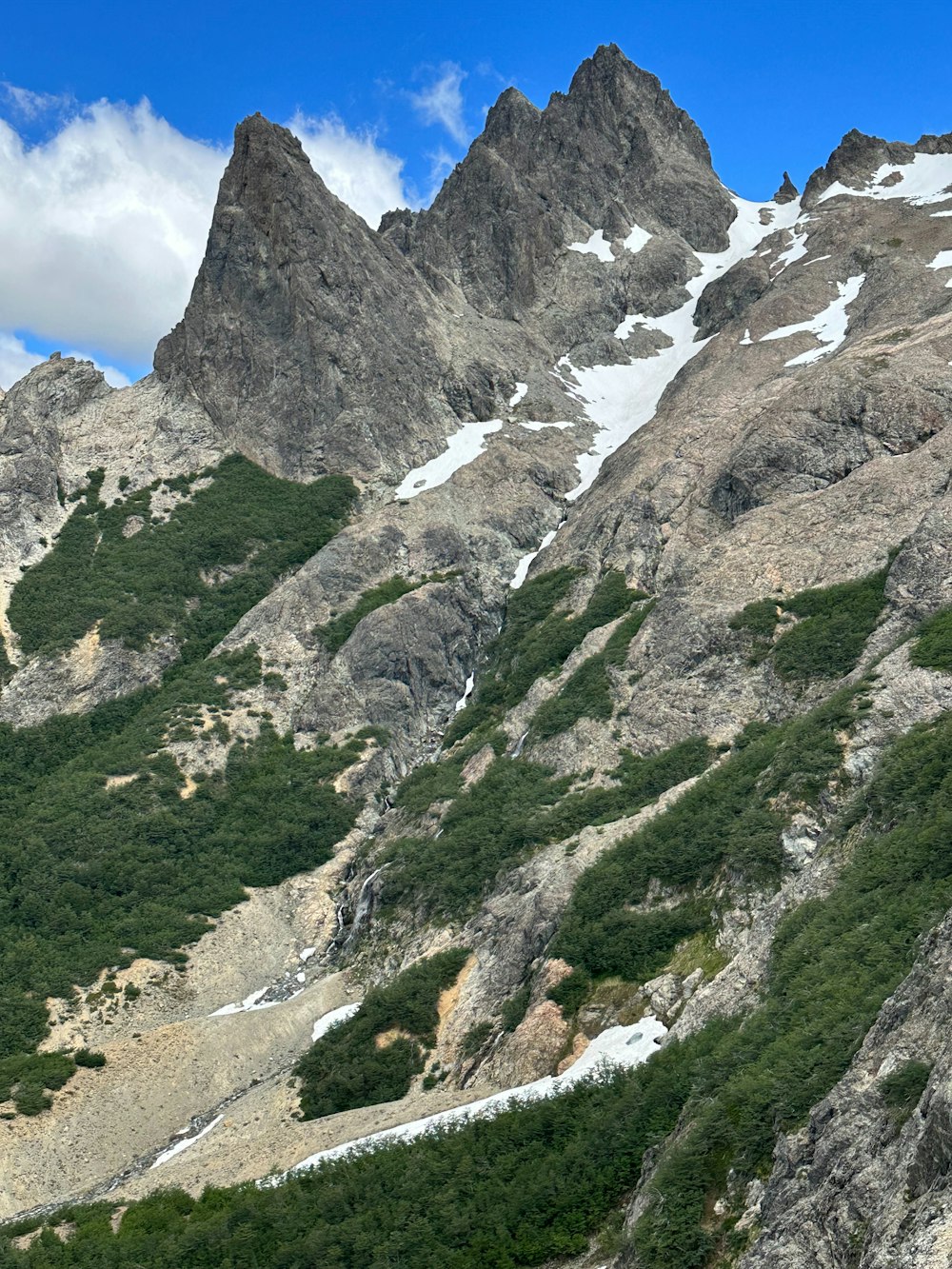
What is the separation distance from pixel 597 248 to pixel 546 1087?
12227 centimetres

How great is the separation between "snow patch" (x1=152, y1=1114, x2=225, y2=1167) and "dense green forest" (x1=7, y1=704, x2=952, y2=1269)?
717cm

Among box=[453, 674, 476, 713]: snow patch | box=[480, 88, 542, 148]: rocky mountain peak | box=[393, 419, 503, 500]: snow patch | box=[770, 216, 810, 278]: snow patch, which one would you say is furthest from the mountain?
box=[480, 88, 542, 148]: rocky mountain peak

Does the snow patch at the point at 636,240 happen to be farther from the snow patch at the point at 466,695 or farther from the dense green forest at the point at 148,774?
the snow patch at the point at 466,695

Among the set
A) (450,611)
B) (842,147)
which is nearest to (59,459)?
(450,611)

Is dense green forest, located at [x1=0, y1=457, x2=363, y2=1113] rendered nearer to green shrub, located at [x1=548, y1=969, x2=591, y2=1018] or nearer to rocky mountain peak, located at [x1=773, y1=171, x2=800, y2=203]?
green shrub, located at [x1=548, y1=969, x2=591, y2=1018]

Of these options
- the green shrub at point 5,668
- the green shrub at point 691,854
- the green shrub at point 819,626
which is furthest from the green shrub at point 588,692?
the green shrub at point 5,668

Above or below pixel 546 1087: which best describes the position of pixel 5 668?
above

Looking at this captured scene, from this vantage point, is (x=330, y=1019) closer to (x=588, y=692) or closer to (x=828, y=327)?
(x=588, y=692)

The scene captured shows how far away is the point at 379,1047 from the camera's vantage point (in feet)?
139

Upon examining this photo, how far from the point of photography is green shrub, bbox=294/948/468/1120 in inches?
1587

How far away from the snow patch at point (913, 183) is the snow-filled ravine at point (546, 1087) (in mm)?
113935

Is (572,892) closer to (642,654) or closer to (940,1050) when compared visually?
(642,654)

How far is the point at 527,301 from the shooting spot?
422 ft

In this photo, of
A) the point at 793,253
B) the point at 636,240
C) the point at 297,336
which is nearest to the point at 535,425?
the point at 297,336
